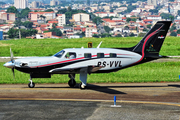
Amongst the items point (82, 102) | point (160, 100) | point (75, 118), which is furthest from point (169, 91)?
point (75, 118)

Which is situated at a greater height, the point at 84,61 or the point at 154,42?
the point at 154,42

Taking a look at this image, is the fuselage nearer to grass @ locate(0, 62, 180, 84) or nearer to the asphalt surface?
the asphalt surface

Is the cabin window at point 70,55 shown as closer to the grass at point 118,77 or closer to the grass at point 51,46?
the grass at point 118,77

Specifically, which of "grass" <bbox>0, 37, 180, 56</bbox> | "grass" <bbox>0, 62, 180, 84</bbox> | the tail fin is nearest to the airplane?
the tail fin

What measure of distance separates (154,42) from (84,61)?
17.7 feet

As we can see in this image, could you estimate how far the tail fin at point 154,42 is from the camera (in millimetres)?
26312

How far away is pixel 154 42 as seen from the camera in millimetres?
26438

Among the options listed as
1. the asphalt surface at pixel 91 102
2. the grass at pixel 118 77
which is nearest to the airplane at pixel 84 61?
the asphalt surface at pixel 91 102

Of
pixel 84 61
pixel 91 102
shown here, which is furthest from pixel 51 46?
pixel 91 102

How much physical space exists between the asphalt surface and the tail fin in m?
2.47

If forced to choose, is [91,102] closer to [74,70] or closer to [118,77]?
[74,70]

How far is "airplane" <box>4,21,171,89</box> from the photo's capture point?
24.7 m

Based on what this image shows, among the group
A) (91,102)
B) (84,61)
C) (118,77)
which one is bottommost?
(118,77)

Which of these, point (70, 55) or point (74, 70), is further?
point (74, 70)
